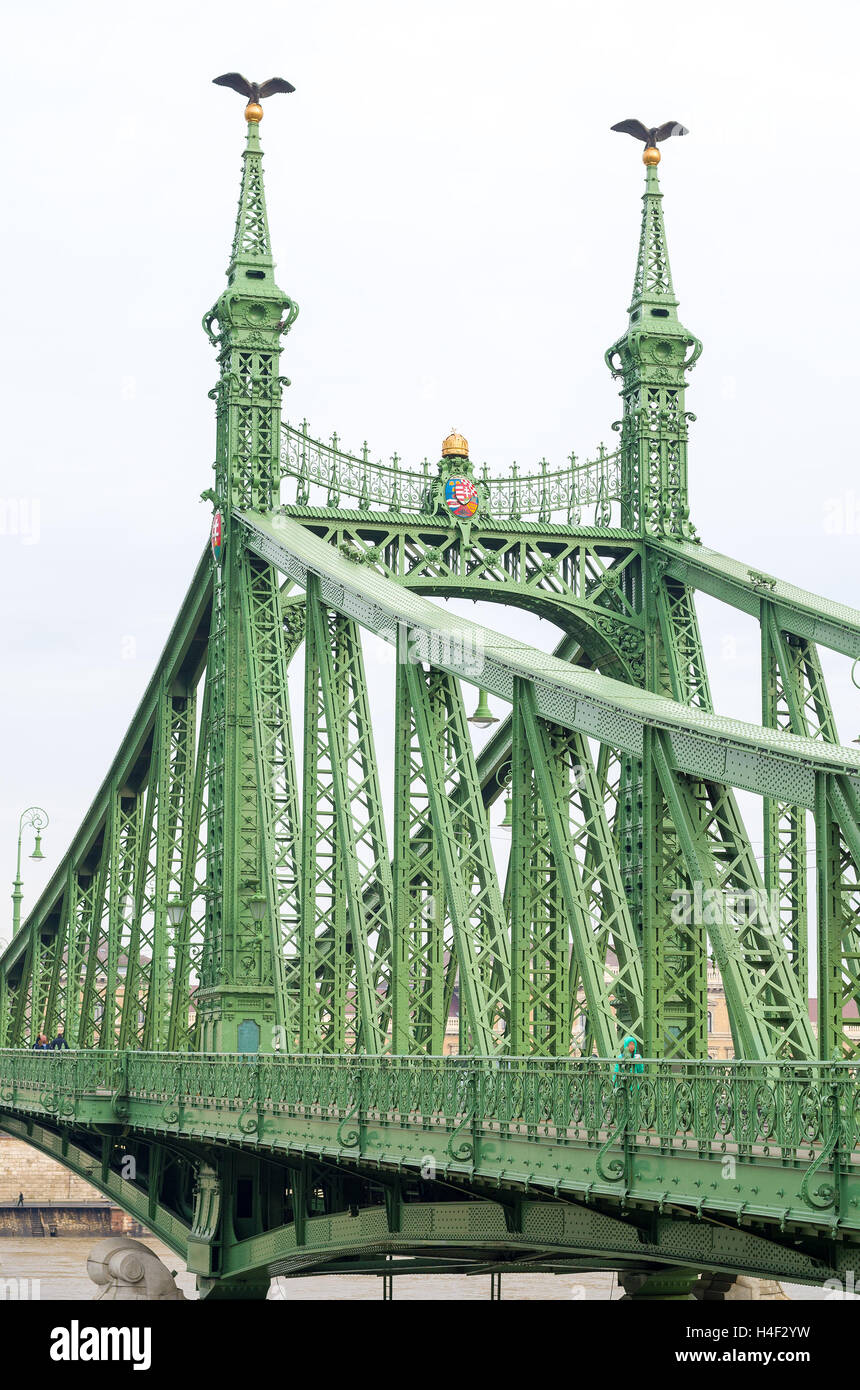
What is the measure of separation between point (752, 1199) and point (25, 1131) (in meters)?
47.3

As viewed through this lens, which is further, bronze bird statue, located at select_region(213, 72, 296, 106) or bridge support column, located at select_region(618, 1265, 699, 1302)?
bronze bird statue, located at select_region(213, 72, 296, 106)

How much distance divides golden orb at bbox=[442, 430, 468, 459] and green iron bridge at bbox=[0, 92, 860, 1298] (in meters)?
0.11

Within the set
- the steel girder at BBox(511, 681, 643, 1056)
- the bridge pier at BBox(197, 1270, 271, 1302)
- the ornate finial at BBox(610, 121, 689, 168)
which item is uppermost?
the ornate finial at BBox(610, 121, 689, 168)

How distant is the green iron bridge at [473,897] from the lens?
23.3 meters

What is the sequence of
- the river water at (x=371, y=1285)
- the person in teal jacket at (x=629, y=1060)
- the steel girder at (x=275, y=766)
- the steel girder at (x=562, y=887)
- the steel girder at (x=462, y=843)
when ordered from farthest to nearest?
the river water at (x=371, y=1285)
the steel girder at (x=275, y=766)
the steel girder at (x=462, y=843)
the steel girder at (x=562, y=887)
the person in teal jacket at (x=629, y=1060)

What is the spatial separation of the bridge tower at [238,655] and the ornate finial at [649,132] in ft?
26.5

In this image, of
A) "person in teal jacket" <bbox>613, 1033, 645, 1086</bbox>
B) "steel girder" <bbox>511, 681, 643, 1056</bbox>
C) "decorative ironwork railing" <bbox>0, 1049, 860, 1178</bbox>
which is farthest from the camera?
"steel girder" <bbox>511, 681, 643, 1056</bbox>

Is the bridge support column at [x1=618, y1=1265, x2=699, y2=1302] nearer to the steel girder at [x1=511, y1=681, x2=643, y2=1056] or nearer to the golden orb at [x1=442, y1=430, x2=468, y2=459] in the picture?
the steel girder at [x1=511, y1=681, x2=643, y2=1056]

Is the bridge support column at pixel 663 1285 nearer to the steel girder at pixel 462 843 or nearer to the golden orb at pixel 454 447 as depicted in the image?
the steel girder at pixel 462 843

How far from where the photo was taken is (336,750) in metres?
39.9

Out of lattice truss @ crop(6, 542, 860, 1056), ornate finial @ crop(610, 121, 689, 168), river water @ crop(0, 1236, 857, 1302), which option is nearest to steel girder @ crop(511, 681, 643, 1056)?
lattice truss @ crop(6, 542, 860, 1056)

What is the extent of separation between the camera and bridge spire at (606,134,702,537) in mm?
46875

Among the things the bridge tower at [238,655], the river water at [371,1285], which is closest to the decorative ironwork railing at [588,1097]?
the bridge tower at [238,655]
